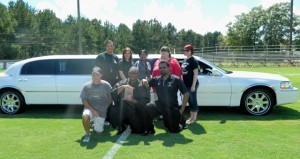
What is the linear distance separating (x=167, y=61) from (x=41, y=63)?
3391 mm

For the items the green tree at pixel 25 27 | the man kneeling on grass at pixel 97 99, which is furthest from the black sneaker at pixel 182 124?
the green tree at pixel 25 27

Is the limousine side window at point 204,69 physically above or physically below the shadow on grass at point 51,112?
above

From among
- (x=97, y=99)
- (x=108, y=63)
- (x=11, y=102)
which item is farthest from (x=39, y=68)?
(x=97, y=99)

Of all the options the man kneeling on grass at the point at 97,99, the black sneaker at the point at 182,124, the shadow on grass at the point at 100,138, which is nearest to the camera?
the shadow on grass at the point at 100,138

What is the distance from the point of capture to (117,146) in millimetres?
5000

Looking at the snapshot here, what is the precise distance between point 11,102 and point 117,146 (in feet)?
12.8

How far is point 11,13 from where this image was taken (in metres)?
66.9

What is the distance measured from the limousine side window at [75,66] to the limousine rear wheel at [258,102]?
11.9ft

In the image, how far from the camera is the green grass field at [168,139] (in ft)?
15.2

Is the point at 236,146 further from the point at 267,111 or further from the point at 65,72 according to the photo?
the point at 65,72

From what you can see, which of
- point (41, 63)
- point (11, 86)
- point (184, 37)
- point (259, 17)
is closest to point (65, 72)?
point (41, 63)

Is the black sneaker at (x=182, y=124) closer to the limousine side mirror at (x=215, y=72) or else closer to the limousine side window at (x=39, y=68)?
the limousine side mirror at (x=215, y=72)

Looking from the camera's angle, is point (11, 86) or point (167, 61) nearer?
point (167, 61)

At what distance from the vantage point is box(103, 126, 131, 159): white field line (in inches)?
179
